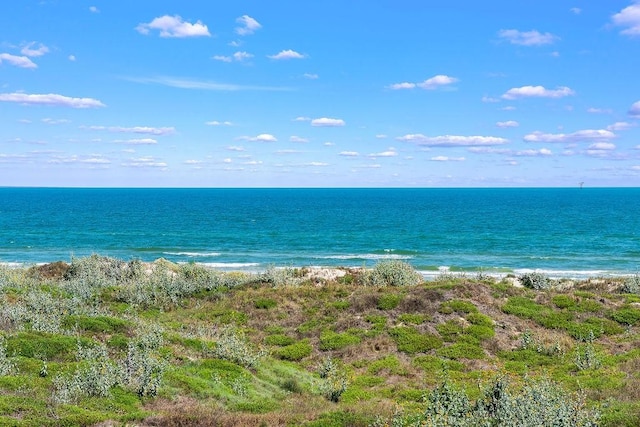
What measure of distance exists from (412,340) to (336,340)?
3456 millimetres

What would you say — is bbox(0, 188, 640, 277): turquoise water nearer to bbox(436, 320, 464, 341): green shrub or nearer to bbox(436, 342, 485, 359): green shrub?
bbox(436, 320, 464, 341): green shrub

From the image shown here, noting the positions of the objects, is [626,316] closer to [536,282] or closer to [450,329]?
[536,282]

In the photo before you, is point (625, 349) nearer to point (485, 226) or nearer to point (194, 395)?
point (194, 395)

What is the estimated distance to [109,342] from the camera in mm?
17641

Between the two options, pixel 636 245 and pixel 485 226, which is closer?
pixel 636 245

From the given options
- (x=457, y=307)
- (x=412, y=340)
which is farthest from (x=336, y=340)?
(x=457, y=307)

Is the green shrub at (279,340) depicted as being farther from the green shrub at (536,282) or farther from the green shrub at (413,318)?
the green shrub at (536,282)

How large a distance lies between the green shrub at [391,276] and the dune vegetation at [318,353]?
0.34ft

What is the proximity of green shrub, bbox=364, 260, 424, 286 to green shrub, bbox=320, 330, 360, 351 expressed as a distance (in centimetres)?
1137

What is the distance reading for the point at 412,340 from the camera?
21953 mm

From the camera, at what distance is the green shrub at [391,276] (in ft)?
112

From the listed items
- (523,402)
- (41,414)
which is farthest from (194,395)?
(523,402)

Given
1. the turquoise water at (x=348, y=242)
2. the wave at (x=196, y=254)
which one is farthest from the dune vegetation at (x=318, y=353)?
the wave at (x=196, y=254)

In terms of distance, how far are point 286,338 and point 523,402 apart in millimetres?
14744
